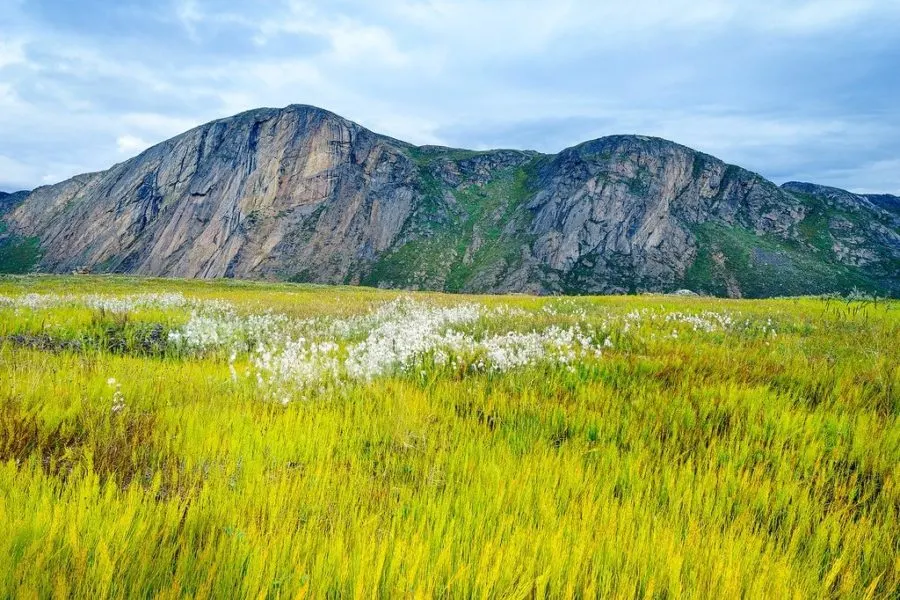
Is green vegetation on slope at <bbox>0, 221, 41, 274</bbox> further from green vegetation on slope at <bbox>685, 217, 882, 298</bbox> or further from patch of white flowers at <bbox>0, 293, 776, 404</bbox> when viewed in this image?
green vegetation on slope at <bbox>685, 217, 882, 298</bbox>

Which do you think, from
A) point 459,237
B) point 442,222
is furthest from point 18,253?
point 459,237

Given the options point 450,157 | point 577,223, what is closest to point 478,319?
point 577,223

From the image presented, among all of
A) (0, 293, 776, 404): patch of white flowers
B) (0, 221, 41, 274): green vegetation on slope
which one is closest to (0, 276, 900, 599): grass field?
(0, 293, 776, 404): patch of white flowers

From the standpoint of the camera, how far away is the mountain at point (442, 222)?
133 m

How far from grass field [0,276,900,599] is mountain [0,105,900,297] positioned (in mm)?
122015

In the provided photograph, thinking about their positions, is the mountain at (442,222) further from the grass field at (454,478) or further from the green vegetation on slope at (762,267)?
the grass field at (454,478)

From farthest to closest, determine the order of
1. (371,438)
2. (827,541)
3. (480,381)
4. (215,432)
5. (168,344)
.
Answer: (168,344) → (480,381) → (371,438) → (215,432) → (827,541)

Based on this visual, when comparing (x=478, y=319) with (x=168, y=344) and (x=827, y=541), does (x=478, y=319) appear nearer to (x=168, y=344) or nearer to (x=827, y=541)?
(x=168, y=344)

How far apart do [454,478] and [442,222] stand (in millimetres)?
148767

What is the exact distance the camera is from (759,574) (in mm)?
1754

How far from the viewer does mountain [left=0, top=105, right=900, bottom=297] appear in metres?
133

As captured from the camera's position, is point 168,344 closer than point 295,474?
No

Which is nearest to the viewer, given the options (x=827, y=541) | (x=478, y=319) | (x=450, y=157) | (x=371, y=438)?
(x=827, y=541)

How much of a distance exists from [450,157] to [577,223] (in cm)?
5913
